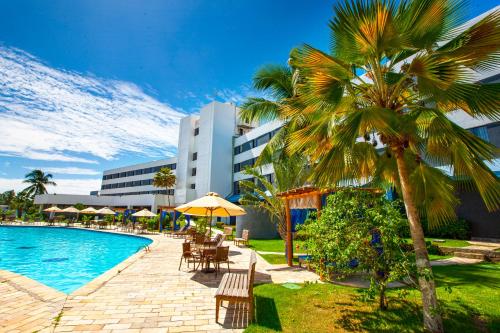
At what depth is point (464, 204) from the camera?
1548 cm

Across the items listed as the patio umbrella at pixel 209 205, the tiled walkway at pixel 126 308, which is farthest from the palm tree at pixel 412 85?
the patio umbrella at pixel 209 205

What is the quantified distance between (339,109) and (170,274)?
24.0ft

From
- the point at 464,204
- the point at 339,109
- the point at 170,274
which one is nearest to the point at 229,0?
the point at 339,109

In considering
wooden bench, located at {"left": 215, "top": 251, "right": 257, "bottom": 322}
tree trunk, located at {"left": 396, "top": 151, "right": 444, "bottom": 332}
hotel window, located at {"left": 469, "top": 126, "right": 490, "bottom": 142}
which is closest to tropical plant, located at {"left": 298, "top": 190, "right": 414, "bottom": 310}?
tree trunk, located at {"left": 396, "top": 151, "right": 444, "bottom": 332}

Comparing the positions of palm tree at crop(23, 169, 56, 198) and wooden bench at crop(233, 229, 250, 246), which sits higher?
palm tree at crop(23, 169, 56, 198)

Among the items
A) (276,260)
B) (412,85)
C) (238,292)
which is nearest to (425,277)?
(238,292)

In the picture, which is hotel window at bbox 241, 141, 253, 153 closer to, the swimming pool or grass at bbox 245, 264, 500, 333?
the swimming pool

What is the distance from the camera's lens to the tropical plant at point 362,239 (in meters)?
4.25

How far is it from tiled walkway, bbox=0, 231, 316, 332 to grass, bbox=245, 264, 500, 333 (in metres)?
0.79

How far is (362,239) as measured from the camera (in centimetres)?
443

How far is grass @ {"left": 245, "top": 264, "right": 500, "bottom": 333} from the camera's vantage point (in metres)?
4.25

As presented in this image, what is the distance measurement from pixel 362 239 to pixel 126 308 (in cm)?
484

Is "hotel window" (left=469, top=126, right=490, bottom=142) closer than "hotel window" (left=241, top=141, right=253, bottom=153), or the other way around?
"hotel window" (left=469, top=126, right=490, bottom=142)

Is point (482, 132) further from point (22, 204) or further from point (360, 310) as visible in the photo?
point (22, 204)
